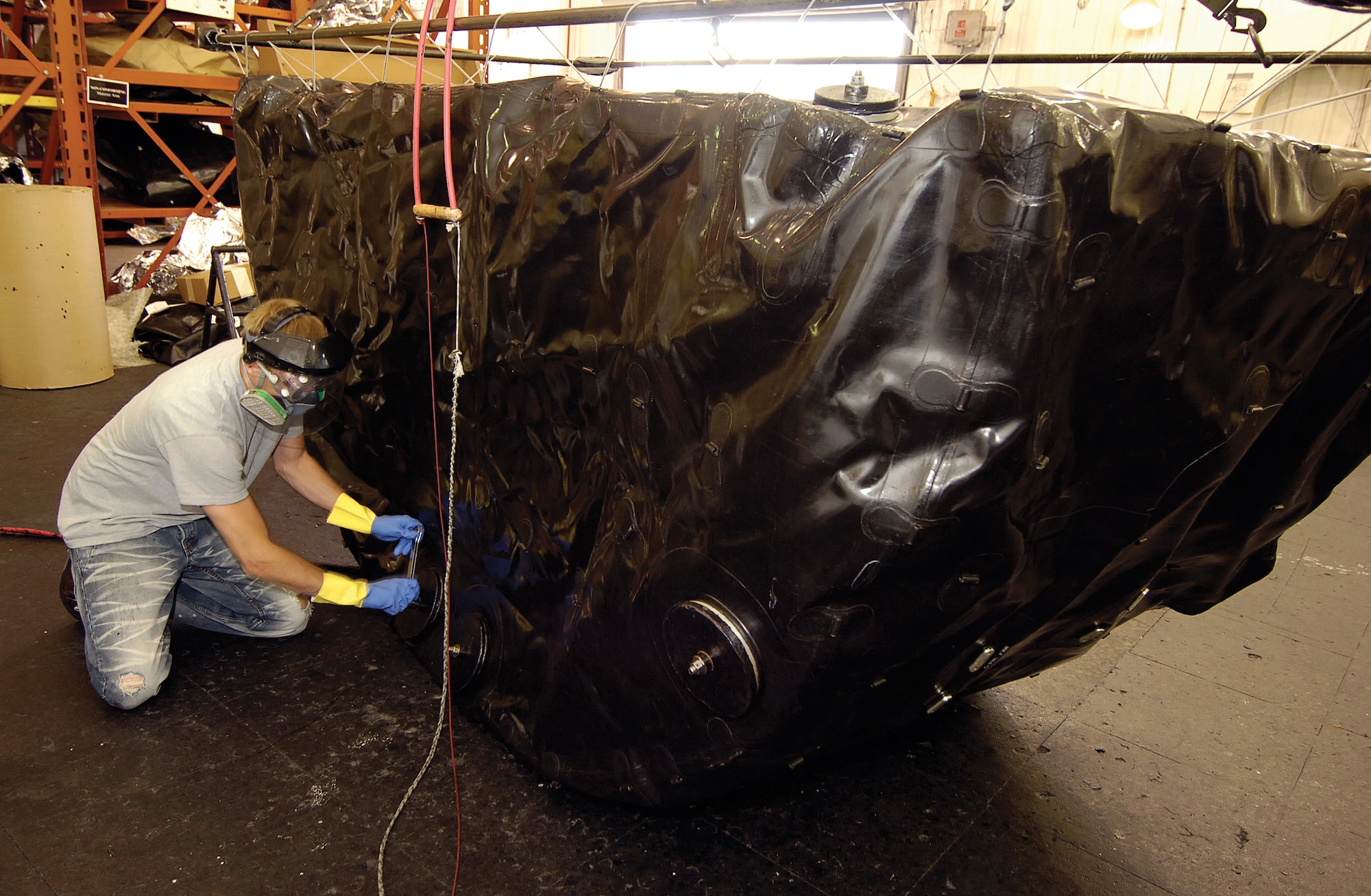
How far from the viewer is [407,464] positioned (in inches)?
92.7

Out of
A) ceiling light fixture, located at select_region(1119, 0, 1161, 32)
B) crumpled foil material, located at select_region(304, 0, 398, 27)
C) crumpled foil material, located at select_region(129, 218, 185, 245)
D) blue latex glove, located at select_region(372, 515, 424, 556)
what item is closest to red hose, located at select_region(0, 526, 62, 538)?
blue latex glove, located at select_region(372, 515, 424, 556)

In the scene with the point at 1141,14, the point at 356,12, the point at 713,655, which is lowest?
the point at 713,655

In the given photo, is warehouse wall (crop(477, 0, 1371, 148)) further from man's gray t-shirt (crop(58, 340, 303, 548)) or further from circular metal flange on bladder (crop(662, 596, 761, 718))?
circular metal flange on bladder (crop(662, 596, 761, 718))

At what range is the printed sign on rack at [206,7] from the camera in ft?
16.9

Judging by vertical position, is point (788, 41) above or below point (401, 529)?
above

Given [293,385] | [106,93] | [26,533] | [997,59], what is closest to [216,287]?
[106,93]

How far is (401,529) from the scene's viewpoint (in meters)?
2.32

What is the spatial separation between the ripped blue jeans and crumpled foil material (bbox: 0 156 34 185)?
5212mm

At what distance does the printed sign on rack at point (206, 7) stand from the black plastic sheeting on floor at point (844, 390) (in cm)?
424

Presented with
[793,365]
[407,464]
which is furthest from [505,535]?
[793,365]

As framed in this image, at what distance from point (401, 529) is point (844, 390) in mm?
1554

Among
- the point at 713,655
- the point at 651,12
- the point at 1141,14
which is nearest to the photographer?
the point at 713,655

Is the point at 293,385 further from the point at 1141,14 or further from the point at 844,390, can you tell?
the point at 1141,14

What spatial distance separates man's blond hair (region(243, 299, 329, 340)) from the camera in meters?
1.96
